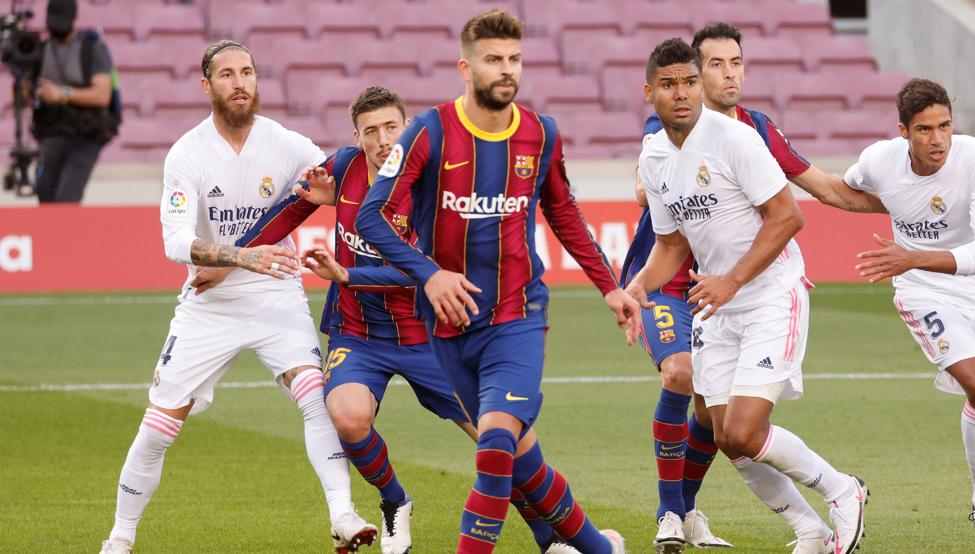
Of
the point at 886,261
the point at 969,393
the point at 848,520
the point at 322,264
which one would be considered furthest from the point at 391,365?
the point at 969,393

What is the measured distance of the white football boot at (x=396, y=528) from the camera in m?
6.68

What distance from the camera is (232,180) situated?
6.80m

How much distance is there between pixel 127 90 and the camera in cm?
2116

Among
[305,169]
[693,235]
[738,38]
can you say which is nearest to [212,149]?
[305,169]

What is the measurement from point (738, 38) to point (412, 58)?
576 inches

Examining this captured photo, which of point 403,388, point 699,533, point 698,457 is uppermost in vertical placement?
point 698,457

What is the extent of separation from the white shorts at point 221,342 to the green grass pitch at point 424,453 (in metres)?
0.73

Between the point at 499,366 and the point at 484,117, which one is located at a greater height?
the point at 484,117

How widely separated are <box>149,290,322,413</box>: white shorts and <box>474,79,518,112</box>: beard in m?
1.69

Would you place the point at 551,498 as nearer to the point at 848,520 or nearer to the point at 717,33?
the point at 848,520

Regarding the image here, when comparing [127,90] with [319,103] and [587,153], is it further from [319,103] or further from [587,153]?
[587,153]

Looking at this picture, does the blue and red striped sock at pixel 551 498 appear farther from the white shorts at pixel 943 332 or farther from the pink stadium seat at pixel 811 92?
the pink stadium seat at pixel 811 92

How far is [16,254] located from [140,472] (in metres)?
10.2

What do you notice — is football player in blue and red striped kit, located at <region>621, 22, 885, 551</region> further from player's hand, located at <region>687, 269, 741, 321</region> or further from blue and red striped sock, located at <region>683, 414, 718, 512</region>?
player's hand, located at <region>687, 269, 741, 321</region>
